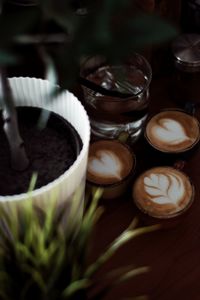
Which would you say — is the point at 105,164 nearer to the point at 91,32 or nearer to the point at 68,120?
the point at 68,120

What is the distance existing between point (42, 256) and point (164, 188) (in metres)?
0.19

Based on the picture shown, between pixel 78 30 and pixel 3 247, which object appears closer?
pixel 78 30

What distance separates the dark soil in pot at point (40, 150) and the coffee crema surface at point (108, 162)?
0.09 metres

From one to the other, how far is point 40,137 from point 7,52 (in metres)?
0.23

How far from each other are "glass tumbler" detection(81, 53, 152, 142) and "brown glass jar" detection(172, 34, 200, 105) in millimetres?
39

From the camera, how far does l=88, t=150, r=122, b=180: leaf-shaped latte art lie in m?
0.59

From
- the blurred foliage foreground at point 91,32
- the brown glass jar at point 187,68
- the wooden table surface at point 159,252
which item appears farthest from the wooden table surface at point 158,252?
the blurred foliage foreground at point 91,32

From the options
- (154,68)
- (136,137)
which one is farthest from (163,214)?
(154,68)

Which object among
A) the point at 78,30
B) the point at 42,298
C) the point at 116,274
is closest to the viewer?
the point at 78,30

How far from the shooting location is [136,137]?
646mm

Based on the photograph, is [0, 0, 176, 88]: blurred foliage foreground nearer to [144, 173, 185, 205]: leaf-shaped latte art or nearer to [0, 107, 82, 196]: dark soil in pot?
[0, 107, 82, 196]: dark soil in pot

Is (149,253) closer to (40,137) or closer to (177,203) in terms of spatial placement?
(177,203)

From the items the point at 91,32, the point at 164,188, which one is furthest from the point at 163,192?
the point at 91,32

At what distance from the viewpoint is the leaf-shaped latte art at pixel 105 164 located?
59 centimetres
